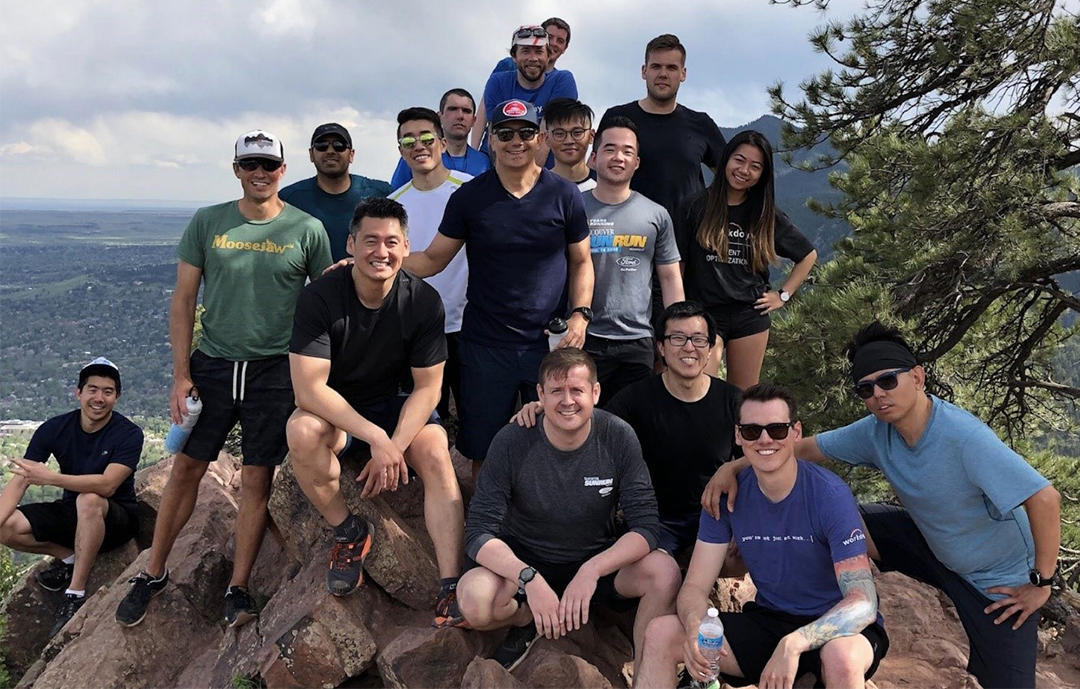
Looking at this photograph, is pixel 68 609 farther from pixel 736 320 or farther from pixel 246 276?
pixel 736 320

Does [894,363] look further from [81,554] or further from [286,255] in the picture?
[81,554]

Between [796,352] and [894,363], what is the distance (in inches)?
148

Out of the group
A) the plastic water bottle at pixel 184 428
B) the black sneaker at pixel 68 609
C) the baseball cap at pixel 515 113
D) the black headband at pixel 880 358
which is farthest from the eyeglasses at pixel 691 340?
the black sneaker at pixel 68 609

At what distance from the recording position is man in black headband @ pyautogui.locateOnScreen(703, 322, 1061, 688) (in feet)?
13.8

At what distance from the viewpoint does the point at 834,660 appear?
3879mm

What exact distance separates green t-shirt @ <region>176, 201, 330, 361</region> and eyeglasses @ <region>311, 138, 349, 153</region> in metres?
0.83

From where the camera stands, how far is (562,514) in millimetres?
4582

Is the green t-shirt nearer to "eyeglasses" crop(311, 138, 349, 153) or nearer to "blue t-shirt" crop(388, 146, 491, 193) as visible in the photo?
"eyeglasses" crop(311, 138, 349, 153)

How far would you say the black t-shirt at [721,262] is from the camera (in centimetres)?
590

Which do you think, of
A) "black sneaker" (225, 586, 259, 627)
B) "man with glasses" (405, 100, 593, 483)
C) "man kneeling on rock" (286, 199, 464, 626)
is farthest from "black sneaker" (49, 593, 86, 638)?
"man with glasses" (405, 100, 593, 483)

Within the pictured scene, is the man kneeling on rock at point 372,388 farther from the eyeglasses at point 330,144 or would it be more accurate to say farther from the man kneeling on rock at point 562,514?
the eyeglasses at point 330,144

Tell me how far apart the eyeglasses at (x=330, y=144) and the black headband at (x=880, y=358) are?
400 cm

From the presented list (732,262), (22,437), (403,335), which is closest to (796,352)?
(732,262)

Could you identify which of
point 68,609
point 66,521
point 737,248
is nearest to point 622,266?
point 737,248
